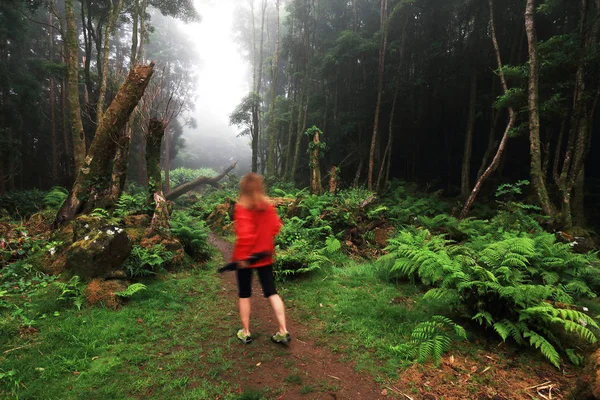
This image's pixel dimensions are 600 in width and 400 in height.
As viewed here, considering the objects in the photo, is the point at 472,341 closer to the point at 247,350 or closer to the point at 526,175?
the point at 247,350

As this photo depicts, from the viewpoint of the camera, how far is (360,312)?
4.49m

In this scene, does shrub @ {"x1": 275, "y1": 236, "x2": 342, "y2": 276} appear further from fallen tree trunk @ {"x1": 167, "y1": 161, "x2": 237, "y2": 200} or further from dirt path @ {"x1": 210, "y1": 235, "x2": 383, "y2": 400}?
fallen tree trunk @ {"x1": 167, "y1": 161, "x2": 237, "y2": 200}

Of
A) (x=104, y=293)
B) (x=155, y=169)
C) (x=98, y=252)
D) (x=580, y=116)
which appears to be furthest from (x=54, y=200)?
(x=580, y=116)

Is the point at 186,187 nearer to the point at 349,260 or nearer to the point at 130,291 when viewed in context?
the point at 349,260

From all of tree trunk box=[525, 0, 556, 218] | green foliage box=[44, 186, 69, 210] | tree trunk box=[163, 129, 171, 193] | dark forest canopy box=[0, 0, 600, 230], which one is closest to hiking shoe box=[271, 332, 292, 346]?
dark forest canopy box=[0, 0, 600, 230]

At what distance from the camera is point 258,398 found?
2.84 metres

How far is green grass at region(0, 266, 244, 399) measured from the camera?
287 centimetres

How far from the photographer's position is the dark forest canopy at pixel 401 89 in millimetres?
9391

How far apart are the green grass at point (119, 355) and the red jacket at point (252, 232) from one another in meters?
1.28

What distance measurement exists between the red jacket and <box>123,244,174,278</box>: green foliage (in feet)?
9.13

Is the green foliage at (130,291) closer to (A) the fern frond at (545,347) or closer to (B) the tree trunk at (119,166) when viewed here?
(B) the tree trunk at (119,166)

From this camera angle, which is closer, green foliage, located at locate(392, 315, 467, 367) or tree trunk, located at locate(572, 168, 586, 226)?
green foliage, located at locate(392, 315, 467, 367)

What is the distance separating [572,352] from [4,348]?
6.41m

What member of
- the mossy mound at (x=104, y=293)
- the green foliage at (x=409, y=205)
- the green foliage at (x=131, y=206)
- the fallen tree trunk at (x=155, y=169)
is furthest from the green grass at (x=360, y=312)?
the green foliage at (x=131, y=206)
